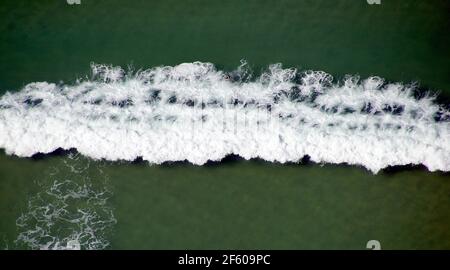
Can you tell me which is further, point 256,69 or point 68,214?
point 256,69

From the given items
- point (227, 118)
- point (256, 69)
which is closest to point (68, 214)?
point (227, 118)

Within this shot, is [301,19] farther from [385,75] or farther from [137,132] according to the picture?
[137,132]

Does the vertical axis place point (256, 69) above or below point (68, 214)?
above

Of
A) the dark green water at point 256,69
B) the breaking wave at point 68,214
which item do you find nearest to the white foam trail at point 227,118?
the dark green water at point 256,69

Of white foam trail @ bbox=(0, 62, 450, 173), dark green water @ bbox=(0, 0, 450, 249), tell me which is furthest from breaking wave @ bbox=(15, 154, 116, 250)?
white foam trail @ bbox=(0, 62, 450, 173)

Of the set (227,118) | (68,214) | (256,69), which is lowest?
(68,214)

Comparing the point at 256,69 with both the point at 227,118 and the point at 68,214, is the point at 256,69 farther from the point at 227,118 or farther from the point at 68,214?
the point at 68,214
